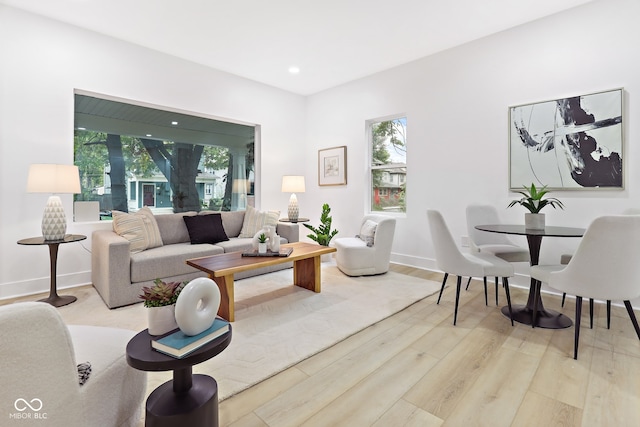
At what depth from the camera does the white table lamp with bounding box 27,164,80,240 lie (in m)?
2.88

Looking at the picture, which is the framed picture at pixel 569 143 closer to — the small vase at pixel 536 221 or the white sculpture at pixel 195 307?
the small vase at pixel 536 221

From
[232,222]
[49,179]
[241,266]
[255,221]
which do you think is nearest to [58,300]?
[49,179]

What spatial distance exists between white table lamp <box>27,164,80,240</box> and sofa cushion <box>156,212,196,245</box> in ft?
3.17

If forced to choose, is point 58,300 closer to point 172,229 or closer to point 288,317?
point 172,229

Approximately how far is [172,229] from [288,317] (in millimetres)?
2100

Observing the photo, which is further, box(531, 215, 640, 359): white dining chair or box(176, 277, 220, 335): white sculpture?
box(531, 215, 640, 359): white dining chair

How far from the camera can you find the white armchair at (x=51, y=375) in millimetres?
875

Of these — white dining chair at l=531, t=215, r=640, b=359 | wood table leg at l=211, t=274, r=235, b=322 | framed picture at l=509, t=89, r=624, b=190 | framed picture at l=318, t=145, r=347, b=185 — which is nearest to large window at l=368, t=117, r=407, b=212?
framed picture at l=318, t=145, r=347, b=185

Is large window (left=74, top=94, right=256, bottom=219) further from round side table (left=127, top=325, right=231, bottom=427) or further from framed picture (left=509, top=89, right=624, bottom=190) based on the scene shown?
framed picture (left=509, top=89, right=624, bottom=190)

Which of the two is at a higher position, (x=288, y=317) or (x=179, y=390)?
(x=179, y=390)

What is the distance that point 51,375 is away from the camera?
0.96m

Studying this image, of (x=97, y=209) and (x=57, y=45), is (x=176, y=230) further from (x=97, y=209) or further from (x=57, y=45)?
(x=57, y=45)

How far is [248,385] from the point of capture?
174 centimetres

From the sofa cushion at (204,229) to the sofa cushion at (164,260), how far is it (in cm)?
26
